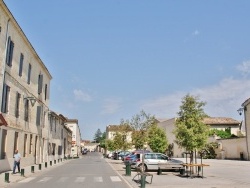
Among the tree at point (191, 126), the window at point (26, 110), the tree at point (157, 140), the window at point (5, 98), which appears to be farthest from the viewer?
the tree at point (157, 140)

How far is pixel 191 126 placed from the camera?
73.6 feet

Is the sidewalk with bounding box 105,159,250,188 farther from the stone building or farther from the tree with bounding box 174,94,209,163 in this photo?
the stone building

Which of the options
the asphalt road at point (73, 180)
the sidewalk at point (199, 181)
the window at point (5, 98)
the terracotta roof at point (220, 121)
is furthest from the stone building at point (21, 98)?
the terracotta roof at point (220, 121)

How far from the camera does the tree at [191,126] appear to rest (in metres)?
22.0

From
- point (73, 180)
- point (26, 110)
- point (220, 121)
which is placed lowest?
point (73, 180)

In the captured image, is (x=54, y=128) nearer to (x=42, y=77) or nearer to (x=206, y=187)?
(x=42, y=77)

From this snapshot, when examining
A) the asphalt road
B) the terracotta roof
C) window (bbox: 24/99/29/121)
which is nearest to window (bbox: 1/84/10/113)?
the asphalt road

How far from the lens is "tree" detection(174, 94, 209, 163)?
22000 mm

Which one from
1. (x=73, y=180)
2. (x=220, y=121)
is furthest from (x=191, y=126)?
(x=220, y=121)

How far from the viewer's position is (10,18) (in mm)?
24953

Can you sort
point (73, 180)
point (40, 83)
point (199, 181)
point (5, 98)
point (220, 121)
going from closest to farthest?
1. point (199, 181)
2. point (73, 180)
3. point (5, 98)
4. point (40, 83)
5. point (220, 121)

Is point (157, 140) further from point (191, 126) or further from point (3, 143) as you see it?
point (3, 143)

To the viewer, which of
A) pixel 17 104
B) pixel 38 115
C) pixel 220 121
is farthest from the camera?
pixel 220 121

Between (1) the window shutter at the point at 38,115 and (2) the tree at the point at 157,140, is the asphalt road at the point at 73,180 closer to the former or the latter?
(1) the window shutter at the point at 38,115
